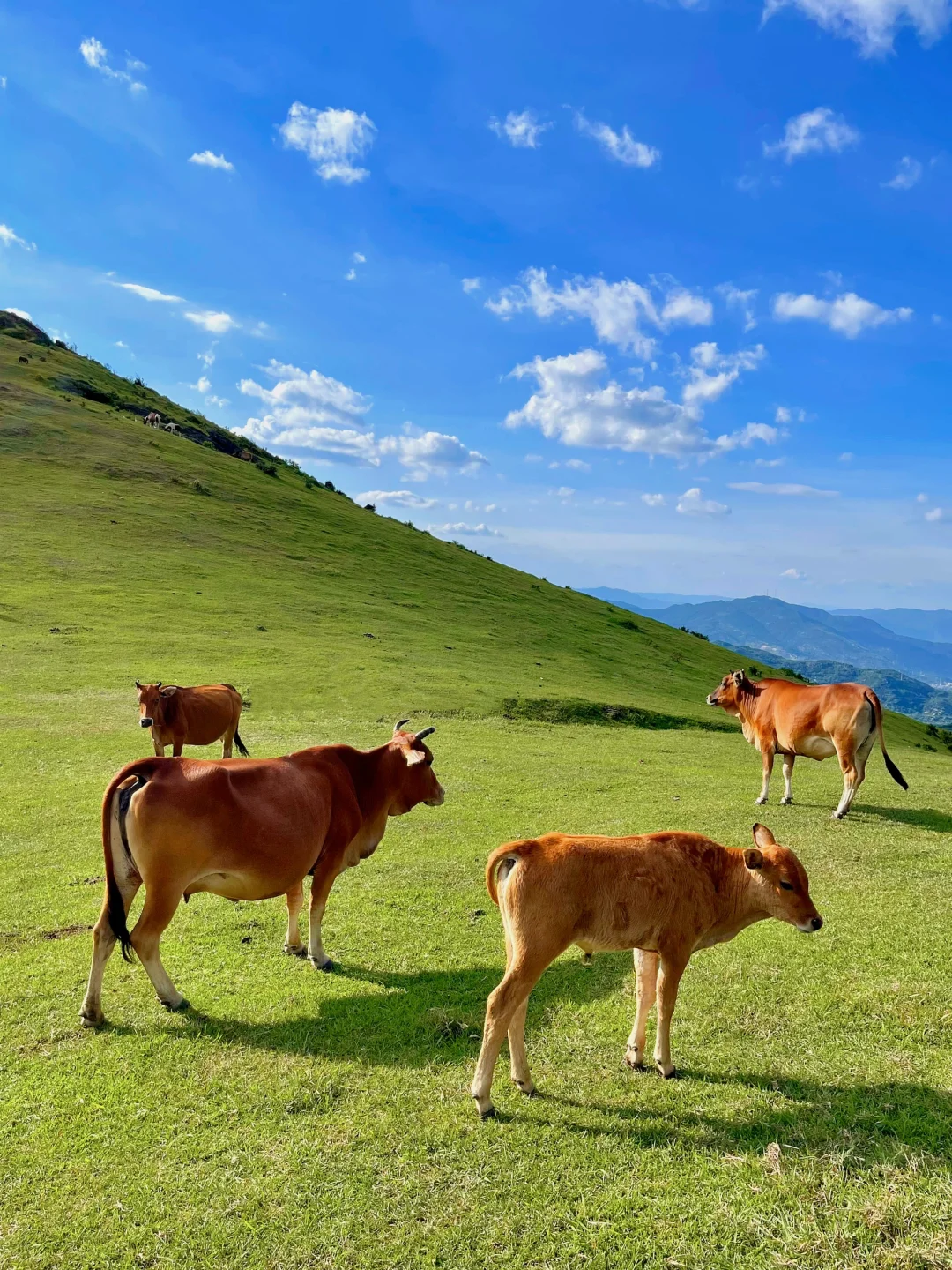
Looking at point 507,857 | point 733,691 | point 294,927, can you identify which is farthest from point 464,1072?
point 733,691

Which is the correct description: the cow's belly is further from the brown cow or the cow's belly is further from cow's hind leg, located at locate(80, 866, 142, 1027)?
the brown cow

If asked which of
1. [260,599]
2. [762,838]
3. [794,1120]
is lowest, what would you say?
[794,1120]

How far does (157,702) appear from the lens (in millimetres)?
15188

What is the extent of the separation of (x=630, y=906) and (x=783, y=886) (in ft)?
4.11

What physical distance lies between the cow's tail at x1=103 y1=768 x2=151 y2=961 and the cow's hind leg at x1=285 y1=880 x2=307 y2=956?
1525mm

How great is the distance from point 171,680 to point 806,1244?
69.6 feet

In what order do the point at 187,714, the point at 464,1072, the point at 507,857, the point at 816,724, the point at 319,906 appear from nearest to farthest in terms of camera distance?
the point at 507,857 < the point at 464,1072 < the point at 319,906 < the point at 816,724 < the point at 187,714

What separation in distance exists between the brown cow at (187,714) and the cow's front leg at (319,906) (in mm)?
8931

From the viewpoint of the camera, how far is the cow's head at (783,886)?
5227 millimetres

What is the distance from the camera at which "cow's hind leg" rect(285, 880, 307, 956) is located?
698 cm

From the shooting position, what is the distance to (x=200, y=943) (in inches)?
292

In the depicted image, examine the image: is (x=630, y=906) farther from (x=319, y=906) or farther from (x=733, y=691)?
→ (x=733, y=691)

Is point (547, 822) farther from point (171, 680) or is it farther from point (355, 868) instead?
point (171, 680)

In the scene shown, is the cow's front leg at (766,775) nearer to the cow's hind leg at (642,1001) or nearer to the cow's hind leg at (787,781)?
the cow's hind leg at (787,781)
